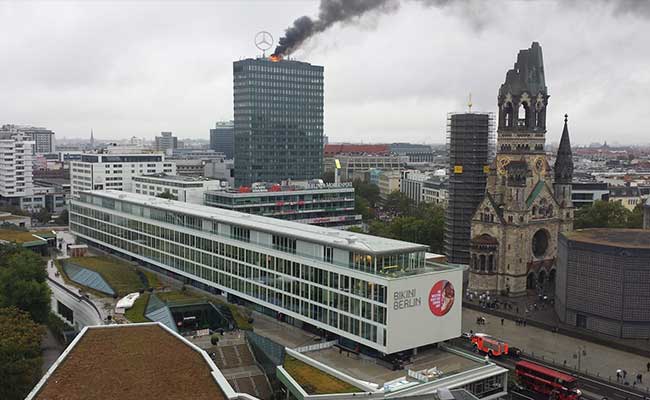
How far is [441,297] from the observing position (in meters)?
59.3

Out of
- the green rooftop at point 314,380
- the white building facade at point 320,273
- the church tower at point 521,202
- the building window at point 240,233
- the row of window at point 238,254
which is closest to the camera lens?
the green rooftop at point 314,380

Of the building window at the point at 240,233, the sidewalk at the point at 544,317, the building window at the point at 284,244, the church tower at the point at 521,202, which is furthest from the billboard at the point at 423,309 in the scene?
the church tower at the point at 521,202

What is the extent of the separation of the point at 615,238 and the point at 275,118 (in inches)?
4758

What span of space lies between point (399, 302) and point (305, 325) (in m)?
15.2

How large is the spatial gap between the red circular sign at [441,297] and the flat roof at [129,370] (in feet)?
71.6

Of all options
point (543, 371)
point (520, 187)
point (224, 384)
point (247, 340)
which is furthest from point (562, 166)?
point (224, 384)

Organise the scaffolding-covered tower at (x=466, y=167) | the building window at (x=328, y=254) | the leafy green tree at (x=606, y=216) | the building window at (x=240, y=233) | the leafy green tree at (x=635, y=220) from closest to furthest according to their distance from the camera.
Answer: the building window at (x=328, y=254), the building window at (x=240, y=233), the scaffolding-covered tower at (x=466, y=167), the leafy green tree at (x=606, y=216), the leafy green tree at (x=635, y=220)

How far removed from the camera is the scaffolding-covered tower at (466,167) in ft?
342

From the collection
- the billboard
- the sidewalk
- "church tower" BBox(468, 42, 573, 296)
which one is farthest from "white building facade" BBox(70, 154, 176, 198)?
the billboard

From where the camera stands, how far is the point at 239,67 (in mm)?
180375

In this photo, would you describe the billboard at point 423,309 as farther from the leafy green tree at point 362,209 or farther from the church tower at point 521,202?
the leafy green tree at point 362,209

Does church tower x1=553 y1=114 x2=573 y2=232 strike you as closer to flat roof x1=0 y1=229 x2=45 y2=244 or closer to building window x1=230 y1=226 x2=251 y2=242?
building window x1=230 y1=226 x2=251 y2=242

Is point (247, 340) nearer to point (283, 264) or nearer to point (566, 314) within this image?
point (283, 264)

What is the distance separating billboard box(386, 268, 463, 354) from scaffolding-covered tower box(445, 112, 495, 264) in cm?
4527
